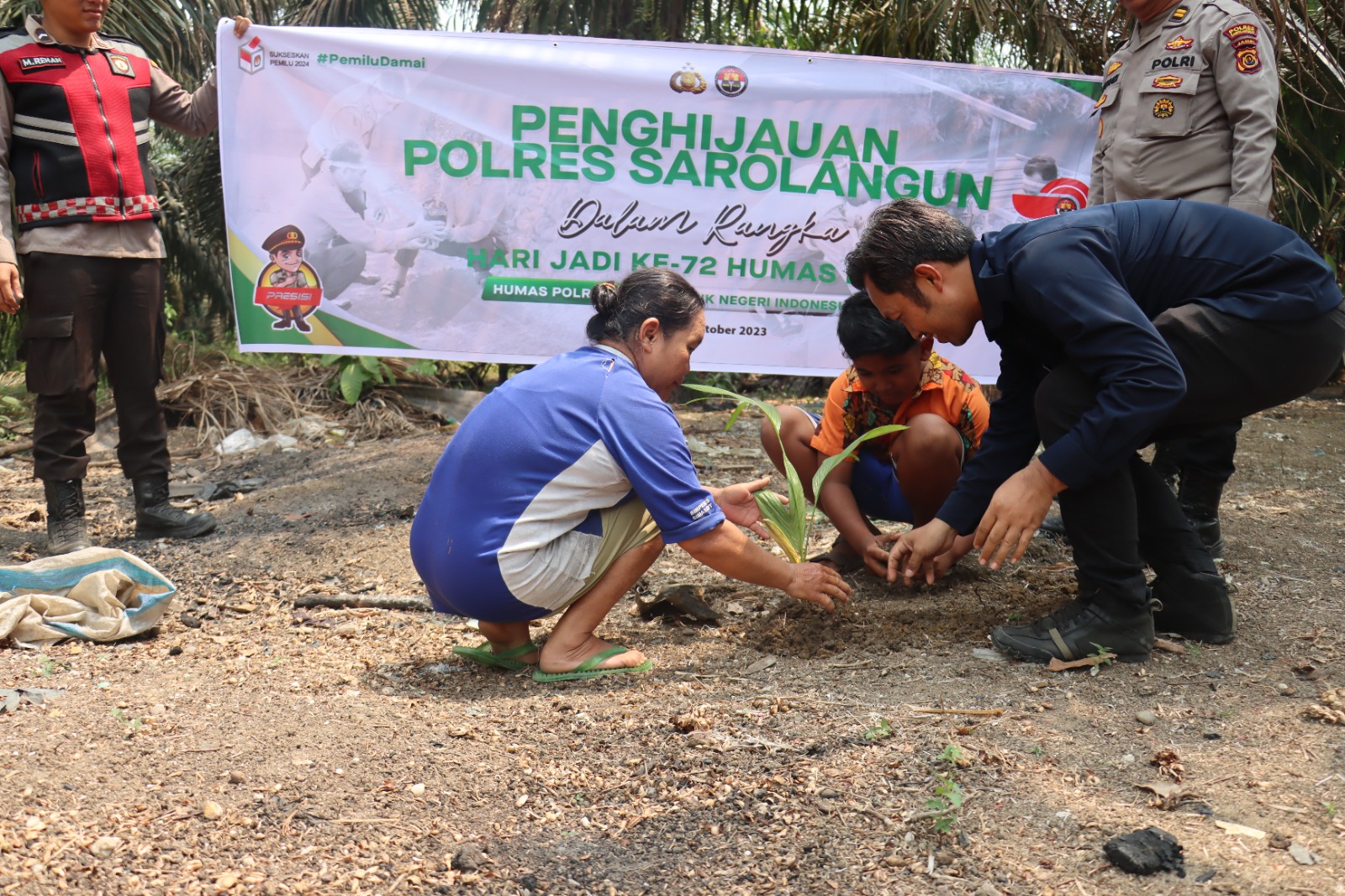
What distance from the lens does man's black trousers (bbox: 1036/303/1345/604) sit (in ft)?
7.16

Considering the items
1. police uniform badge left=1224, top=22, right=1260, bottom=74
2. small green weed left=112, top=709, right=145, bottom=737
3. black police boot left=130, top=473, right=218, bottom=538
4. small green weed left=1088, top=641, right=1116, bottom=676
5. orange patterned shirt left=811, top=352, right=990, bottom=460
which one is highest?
police uniform badge left=1224, top=22, right=1260, bottom=74

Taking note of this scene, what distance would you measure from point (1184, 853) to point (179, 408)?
534 centimetres

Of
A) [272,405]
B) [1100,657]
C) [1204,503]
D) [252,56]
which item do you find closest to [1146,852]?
[1100,657]

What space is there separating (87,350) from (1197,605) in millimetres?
3340

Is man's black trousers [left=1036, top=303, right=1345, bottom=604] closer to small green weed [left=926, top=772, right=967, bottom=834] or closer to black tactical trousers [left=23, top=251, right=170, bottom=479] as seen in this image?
small green weed [left=926, top=772, right=967, bottom=834]

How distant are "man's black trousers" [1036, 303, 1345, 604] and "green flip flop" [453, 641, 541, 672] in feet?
4.10

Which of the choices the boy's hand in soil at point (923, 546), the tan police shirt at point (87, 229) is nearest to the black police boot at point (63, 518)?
the tan police shirt at point (87, 229)

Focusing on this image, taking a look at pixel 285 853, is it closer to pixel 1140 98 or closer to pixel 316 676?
pixel 316 676

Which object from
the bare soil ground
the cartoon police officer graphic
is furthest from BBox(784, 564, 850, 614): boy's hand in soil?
the cartoon police officer graphic

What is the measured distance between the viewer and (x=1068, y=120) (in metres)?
4.43

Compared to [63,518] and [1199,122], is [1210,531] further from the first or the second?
[63,518]

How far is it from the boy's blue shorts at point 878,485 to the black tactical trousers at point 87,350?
2.41m

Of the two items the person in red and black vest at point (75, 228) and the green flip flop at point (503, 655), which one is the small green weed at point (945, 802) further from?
the person in red and black vest at point (75, 228)

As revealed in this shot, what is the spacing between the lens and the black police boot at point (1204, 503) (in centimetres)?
305
